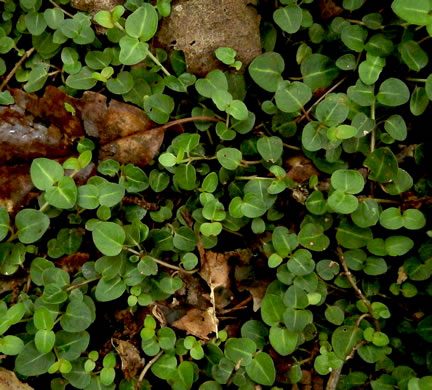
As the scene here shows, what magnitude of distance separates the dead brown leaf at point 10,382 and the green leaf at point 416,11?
2.52 metres

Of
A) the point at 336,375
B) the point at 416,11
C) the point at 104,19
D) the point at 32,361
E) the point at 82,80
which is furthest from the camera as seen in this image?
the point at 82,80

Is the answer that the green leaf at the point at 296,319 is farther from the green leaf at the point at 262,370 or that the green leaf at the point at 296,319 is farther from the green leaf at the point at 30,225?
the green leaf at the point at 30,225

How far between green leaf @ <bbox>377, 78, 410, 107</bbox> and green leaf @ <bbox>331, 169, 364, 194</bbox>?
421 mm

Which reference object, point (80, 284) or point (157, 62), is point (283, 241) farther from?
point (157, 62)

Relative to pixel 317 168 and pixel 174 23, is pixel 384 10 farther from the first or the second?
pixel 174 23

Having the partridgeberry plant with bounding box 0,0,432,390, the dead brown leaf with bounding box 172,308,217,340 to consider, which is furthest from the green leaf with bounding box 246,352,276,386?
the dead brown leaf with bounding box 172,308,217,340

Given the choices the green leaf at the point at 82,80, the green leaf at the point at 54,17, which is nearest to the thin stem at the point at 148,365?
the green leaf at the point at 82,80

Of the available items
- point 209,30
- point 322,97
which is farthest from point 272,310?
point 209,30

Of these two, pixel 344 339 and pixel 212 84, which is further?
pixel 212 84

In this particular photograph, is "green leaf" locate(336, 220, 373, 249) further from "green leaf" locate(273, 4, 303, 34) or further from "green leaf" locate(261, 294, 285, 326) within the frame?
"green leaf" locate(273, 4, 303, 34)

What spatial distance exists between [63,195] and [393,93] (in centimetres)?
174

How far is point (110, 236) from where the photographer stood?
2359 mm

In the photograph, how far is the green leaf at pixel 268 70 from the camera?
2.56 meters

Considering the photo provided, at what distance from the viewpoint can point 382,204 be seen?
2.51 meters
